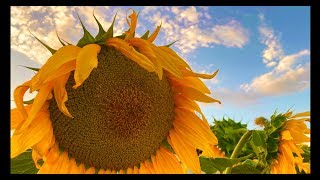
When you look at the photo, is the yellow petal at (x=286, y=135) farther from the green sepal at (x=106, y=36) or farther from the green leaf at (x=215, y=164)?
the green sepal at (x=106, y=36)

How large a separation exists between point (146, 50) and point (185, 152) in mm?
449

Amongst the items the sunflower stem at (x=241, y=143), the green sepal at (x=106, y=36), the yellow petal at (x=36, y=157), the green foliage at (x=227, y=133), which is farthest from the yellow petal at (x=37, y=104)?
the green foliage at (x=227, y=133)

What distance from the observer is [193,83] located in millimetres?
1697

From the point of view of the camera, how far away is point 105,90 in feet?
5.12

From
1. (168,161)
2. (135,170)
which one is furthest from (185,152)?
(135,170)

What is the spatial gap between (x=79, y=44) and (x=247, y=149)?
108 centimetres

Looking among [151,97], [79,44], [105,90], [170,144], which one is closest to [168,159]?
[170,144]

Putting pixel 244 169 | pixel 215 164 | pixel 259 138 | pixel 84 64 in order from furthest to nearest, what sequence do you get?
pixel 259 138 → pixel 244 169 → pixel 215 164 → pixel 84 64

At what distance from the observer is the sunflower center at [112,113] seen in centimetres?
156

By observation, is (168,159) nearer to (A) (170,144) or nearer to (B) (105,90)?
(A) (170,144)

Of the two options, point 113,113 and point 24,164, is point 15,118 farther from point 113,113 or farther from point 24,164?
point 113,113

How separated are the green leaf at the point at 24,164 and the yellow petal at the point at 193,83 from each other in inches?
22.9

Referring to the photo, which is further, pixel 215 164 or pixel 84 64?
pixel 215 164

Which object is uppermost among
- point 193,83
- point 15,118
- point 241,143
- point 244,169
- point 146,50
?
point 146,50
